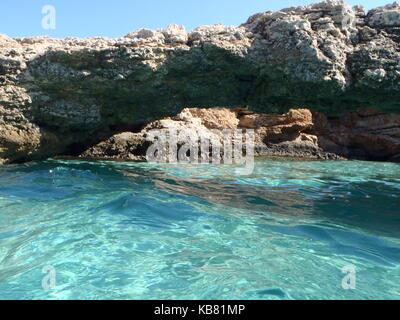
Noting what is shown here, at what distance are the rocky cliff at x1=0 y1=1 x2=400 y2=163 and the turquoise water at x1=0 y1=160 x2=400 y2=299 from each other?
162 cm

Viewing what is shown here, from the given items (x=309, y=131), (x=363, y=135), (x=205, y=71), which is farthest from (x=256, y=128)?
(x=205, y=71)

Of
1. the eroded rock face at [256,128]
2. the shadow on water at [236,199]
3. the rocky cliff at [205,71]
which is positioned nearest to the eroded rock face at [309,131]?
the eroded rock face at [256,128]

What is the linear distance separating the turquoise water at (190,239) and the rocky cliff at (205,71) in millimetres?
1623

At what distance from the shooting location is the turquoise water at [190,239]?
8.96ft

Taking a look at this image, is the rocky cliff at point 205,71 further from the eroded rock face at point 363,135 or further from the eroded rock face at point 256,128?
the eroded rock face at point 363,135

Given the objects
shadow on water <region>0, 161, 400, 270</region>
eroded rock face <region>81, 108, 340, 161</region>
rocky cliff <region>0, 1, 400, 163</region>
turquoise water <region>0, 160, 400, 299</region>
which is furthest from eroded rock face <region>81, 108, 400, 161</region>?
turquoise water <region>0, 160, 400, 299</region>

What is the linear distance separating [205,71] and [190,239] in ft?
14.4

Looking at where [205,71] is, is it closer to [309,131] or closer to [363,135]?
[309,131]

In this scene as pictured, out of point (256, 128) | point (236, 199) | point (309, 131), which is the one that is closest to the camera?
point (236, 199)

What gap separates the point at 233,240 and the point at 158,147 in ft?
23.6

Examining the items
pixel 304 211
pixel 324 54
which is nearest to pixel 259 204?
pixel 304 211

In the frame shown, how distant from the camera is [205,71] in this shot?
7.18 m

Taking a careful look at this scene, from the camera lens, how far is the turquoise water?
2730 millimetres
